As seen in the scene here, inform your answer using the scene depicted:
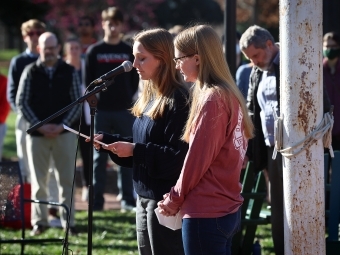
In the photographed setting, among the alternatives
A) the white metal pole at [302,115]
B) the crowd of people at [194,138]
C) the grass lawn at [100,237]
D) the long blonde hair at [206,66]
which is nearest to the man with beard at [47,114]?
the grass lawn at [100,237]

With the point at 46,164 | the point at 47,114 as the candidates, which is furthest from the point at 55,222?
the point at 47,114

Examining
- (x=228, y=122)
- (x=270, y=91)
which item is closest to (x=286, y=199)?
(x=228, y=122)

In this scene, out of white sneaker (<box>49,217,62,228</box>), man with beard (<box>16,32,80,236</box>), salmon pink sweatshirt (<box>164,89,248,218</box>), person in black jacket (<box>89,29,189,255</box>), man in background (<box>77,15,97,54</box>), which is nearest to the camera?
salmon pink sweatshirt (<box>164,89,248,218</box>)

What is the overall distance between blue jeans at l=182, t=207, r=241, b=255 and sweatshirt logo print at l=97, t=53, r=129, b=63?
528cm

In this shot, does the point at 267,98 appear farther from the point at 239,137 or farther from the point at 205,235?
the point at 205,235

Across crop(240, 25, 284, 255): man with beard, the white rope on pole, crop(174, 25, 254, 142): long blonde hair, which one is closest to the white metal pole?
the white rope on pole

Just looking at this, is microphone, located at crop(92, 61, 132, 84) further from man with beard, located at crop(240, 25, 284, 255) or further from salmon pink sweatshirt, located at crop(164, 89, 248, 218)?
man with beard, located at crop(240, 25, 284, 255)

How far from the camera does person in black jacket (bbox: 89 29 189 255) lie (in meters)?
4.46

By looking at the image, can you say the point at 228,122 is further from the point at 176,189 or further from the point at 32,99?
the point at 32,99

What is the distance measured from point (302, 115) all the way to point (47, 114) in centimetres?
404

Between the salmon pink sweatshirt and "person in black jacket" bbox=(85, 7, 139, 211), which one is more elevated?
"person in black jacket" bbox=(85, 7, 139, 211)

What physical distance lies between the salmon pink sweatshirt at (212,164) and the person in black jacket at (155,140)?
0.39 m

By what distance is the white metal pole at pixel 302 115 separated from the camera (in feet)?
15.0

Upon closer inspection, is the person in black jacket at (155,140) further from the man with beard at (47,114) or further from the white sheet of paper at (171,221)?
the man with beard at (47,114)
